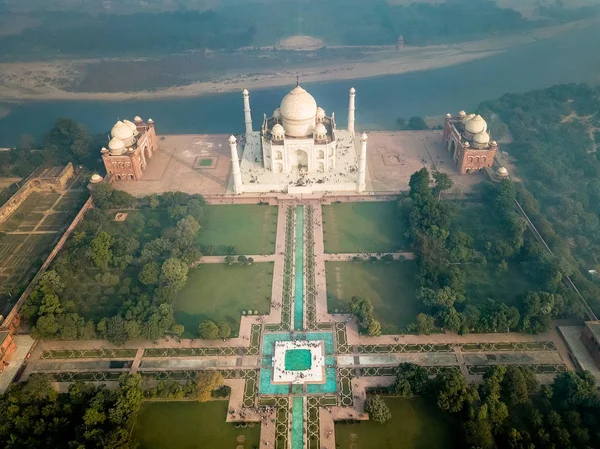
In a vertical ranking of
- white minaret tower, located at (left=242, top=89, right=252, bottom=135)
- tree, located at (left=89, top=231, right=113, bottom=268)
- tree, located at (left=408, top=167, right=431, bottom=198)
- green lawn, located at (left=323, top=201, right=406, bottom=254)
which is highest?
white minaret tower, located at (left=242, top=89, right=252, bottom=135)

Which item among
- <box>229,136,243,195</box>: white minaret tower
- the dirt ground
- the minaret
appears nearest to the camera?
<box>229,136,243,195</box>: white minaret tower

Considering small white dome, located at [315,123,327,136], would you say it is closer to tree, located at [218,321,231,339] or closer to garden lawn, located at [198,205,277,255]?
garden lawn, located at [198,205,277,255]

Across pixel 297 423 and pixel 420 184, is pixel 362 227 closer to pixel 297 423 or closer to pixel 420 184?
pixel 420 184

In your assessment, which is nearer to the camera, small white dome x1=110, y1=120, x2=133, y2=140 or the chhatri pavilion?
the chhatri pavilion

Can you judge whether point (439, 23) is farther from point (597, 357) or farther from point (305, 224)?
point (597, 357)

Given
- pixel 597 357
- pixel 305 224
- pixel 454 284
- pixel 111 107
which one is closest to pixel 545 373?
pixel 597 357

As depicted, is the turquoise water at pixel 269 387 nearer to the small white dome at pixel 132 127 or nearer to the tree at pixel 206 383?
the tree at pixel 206 383

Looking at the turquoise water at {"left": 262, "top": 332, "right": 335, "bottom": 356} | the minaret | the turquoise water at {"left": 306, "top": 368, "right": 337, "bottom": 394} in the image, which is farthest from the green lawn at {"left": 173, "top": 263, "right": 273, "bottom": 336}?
the minaret
